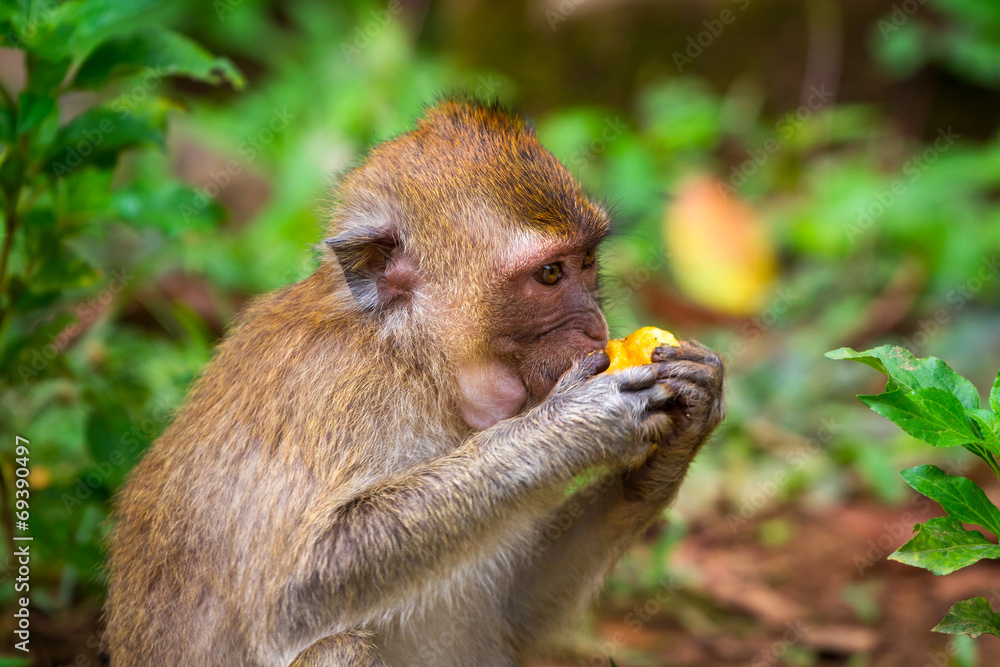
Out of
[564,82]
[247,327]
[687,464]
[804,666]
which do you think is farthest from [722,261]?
[247,327]

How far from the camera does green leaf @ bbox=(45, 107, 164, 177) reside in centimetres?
414

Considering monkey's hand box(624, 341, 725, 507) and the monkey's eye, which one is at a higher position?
the monkey's eye

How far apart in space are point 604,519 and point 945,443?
1619 millimetres

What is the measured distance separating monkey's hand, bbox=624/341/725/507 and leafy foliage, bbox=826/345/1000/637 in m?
0.73

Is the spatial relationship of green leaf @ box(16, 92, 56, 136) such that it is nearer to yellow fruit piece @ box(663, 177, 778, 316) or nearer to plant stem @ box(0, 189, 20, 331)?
plant stem @ box(0, 189, 20, 331)

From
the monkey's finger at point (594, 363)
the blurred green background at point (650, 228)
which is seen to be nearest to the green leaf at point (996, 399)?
the monkey's finger at point (594, 363)

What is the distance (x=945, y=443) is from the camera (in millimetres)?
2971

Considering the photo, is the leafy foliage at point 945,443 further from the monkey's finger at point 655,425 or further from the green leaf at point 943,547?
the monkey's finger at point 655,425

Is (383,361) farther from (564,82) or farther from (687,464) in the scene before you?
(564,82)

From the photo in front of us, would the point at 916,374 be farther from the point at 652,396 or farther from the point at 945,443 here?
the point at 652,396

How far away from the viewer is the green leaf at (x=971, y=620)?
296 centimetres

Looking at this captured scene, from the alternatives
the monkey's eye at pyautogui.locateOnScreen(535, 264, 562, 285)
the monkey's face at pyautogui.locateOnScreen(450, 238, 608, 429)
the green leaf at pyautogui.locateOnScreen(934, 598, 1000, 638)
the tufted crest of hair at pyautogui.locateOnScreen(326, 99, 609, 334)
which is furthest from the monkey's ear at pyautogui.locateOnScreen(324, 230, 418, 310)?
the green leaf at pyautogui.locateOnScreen(934, 598, 1000, 638)

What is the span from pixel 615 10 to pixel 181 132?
499 cm

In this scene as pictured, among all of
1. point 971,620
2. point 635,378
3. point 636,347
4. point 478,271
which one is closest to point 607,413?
point 635,378
